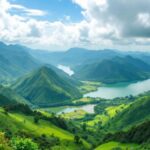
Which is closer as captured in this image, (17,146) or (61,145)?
(17,146)

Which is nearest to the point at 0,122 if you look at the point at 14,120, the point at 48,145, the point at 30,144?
the point at 14,120

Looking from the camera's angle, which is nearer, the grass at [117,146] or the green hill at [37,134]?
the grass at [117,146]

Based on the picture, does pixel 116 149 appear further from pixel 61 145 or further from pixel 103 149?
pixel 61 145

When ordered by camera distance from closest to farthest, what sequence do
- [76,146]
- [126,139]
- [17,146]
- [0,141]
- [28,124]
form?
[0,141]
[17,146]
[126,139]
[76,146]
[28,124]

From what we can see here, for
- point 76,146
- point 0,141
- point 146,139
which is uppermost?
point 0,141

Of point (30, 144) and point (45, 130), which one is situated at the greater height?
point (30, 144)

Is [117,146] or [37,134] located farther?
[37,134]

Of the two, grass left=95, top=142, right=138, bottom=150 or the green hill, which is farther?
the green hill

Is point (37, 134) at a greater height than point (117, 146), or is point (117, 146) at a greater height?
point (117, 146)

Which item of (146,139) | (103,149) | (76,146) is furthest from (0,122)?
(146,139)

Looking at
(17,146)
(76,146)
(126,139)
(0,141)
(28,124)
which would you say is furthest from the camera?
(28,124)
